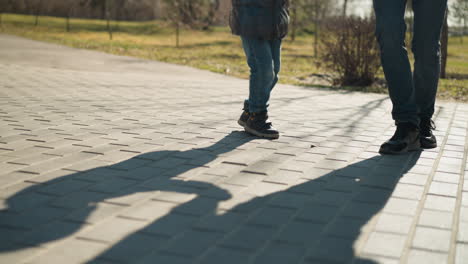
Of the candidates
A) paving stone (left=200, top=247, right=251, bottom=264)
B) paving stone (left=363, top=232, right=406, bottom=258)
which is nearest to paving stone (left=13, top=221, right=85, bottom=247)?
paving stone (left=200, top=247, right=251, bottom=264)

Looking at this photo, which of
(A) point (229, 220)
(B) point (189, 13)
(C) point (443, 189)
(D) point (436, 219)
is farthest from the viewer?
(B) point (189, 13)

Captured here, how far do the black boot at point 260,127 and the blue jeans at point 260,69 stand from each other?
0.05 meters

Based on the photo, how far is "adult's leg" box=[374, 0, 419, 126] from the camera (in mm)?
3877

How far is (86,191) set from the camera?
2.94m

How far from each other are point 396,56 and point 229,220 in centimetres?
210

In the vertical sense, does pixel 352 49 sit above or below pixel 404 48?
below

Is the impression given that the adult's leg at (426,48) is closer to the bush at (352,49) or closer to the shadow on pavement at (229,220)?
the shadow on pavement at (229,220)

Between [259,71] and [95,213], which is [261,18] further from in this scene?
[95,213]

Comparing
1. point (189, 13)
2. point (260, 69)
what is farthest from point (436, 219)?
point (189, 13)

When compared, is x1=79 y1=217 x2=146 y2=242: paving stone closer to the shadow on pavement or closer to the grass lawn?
the shadow on pavement

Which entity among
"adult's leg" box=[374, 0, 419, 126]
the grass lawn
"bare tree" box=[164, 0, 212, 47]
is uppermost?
"bare tree" box=[164, 0, 212, 47]

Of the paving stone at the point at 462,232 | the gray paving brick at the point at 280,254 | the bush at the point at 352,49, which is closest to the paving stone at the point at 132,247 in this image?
the gray paving brick at the point at 280,254

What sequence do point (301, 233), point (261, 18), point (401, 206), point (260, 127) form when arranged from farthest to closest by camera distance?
point (260, 127)
point (261, 18)
point (401, 206)
point (301, 233)

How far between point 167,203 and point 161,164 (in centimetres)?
86
